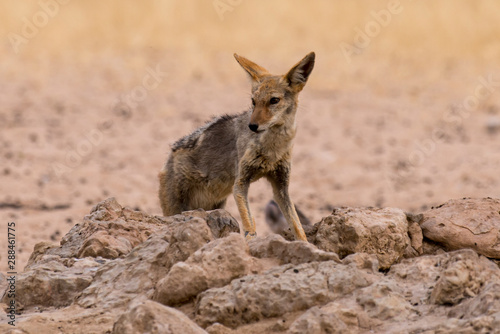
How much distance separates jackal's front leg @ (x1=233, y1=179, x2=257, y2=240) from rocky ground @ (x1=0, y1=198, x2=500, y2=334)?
1.17 feet

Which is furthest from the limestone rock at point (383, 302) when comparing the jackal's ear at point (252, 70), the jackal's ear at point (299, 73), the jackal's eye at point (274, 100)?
the jackal's ear at point (252, 70)

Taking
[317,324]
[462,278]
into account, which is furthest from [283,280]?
[462,278]

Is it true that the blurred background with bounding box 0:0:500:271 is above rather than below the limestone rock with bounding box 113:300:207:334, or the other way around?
above

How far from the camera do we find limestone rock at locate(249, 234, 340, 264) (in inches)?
211

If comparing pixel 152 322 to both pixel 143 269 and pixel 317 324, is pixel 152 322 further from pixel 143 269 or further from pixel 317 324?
pixel 143 269

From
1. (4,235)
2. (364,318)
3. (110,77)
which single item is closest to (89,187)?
(4,235)

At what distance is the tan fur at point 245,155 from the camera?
720 centimetres

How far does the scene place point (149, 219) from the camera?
6980 mm

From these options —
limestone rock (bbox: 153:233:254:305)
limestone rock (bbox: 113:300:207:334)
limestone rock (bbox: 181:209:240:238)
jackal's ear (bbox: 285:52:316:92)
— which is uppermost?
jackal's ear (bbox: 285:52:316:92)

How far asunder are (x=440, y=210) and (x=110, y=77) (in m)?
13.5

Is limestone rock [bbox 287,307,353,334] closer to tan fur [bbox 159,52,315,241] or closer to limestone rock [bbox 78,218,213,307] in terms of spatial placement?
limestone rock [bbox 78,218,213,307]

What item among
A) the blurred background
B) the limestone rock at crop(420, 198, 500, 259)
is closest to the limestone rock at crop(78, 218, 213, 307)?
the limestone rock at crop(420, 198, 500, 259)

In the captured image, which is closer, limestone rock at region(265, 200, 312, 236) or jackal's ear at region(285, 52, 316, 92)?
jackal's ear at region(285, 52, 316, 92)

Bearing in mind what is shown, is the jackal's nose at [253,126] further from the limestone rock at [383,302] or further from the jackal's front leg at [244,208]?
the limestone rock at [383,302]
